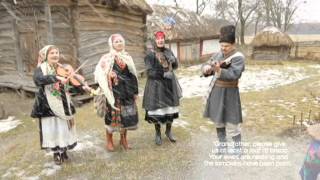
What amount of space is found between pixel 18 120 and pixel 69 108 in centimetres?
379

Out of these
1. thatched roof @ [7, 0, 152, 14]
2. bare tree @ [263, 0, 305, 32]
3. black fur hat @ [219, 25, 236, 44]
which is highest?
bare tree @ [263, 0, 305, 32]

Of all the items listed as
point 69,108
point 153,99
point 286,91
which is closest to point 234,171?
point 153,99

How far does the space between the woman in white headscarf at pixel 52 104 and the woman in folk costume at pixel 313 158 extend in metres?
2.83

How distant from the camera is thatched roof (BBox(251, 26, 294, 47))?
21.6 metres

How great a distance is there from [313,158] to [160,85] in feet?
8.25

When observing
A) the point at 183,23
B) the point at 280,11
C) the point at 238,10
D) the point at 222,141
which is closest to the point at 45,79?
the point at 222,141

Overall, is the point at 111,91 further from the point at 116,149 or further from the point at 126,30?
the point at 126,30

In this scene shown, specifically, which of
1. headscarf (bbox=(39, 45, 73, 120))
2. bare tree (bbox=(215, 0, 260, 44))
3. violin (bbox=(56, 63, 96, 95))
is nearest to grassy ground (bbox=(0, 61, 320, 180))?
headscarf (bbox=(39, 45, 73, 120))

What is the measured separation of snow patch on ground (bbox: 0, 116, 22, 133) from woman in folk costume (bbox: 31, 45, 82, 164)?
120 inches

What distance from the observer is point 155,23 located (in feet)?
61.8

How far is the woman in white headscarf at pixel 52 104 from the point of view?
4.38 metres

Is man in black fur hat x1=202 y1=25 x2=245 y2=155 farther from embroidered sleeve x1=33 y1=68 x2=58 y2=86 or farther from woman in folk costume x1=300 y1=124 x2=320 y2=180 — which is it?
embroidered sleeve x1=33 y1=68 x2=58 y2=86

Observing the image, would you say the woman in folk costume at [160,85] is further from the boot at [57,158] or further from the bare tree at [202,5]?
the bare tree at [202,5]

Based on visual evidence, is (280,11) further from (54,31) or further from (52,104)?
(52,104)
